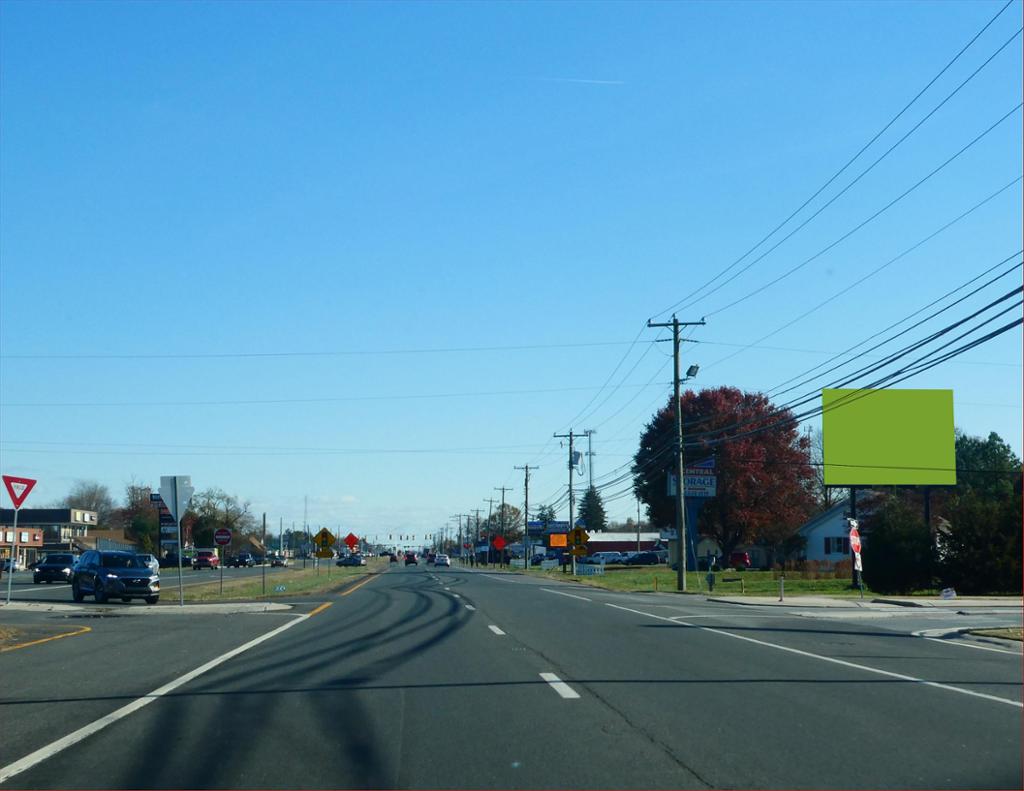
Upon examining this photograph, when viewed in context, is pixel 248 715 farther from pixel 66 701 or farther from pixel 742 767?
pixel 742 767

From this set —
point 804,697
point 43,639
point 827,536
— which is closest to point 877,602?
point 804,697

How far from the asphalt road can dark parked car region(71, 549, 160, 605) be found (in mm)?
13066

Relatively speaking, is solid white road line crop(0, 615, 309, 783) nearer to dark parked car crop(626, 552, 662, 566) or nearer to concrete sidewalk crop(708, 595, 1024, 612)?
concrete sidewalk crop(708, 595, 1024, 612)

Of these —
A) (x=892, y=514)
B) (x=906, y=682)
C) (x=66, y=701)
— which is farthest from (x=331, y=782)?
(x=892, y=514)

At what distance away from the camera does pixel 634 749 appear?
30.7ft

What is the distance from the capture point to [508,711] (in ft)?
37.1

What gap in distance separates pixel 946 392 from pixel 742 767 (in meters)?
43.4

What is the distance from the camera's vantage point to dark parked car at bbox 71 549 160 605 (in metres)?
34.1

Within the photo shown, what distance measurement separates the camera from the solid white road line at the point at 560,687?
40.8 feet

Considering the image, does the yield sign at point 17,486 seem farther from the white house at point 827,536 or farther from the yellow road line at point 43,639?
the white house at point 827,536

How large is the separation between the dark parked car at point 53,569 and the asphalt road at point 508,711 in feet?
116

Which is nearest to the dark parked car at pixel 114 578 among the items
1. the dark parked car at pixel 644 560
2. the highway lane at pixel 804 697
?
A: the highway lane at pixel 804 697

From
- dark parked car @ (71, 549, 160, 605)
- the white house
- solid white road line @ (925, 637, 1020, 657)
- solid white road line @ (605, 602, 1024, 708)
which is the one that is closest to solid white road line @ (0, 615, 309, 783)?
solid white road line @ (605, 602, 1024, 708)

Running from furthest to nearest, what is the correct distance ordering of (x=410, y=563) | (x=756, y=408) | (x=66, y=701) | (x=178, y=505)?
(x=410, y=563), (x=756, y=408), (x=178, y=505), (x=66, y=701)
